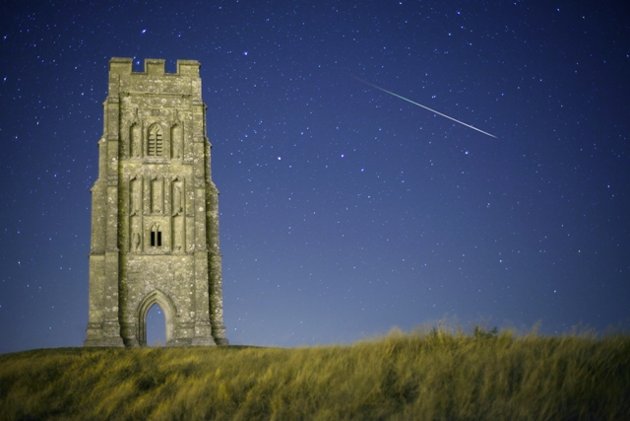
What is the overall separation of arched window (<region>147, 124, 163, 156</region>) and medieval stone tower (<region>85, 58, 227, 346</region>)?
5 centimetres

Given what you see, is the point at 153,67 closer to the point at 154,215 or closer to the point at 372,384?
the point at 154,215

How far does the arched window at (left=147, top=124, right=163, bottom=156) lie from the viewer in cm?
3962

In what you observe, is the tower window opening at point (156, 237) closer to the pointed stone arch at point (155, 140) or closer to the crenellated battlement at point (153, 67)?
the pointed stone arch at point (155, 140)

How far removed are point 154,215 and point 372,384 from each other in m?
27.1

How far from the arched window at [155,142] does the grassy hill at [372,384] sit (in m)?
23.6

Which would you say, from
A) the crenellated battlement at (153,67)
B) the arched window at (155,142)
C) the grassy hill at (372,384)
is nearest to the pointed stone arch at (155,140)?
the arched window at (155,142)

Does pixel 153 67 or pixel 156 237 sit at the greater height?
pixel 153 67

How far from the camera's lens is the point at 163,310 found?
125 feet

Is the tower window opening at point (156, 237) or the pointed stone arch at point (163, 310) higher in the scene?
the tower window opening at point (156, 237)

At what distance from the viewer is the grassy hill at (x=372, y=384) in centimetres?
1239

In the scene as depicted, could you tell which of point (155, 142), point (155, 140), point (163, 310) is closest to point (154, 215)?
point (155, 142)

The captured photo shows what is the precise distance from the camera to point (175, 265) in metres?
38.2

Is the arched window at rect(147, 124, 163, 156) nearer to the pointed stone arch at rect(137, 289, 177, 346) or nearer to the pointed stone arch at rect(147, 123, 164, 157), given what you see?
the pointed stone arch at rect(147, 123, 164, 157)

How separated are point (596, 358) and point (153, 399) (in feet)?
27.0
